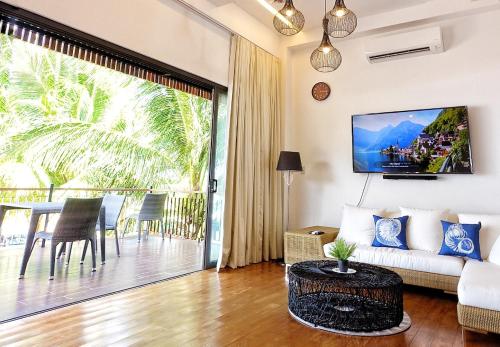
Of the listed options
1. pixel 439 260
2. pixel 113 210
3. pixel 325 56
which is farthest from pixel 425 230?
pixel 113 210

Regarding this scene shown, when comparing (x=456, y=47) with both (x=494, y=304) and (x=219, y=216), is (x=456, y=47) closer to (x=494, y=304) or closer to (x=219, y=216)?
(x=494, y=304)

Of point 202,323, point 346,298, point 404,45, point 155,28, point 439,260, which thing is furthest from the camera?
point 404,45

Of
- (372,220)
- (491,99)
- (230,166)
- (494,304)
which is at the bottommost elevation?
(494,304)

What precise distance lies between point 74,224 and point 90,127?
96.0 inches

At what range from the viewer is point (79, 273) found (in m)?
3.39

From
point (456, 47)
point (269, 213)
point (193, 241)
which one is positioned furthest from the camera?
point (193, 241)

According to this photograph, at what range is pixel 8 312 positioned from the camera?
233 centimetres

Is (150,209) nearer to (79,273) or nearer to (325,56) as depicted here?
(79,273)

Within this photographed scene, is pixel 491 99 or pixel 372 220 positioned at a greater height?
pixel 491 99

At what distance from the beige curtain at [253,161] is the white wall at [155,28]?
0.30 metres

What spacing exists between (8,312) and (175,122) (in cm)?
406

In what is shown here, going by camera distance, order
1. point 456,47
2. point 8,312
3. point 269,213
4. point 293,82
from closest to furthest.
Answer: point 8,312 → point 456,47 → point 269,213 → point 293,82

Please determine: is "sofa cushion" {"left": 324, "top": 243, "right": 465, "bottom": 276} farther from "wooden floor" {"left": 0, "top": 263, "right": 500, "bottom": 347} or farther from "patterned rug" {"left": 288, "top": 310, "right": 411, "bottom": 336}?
"patterned rug" {"left": 288, "top": 310, "right": 411, "bottom": 336}

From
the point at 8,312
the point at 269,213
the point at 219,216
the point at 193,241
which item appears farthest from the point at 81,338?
the point at 193,241
